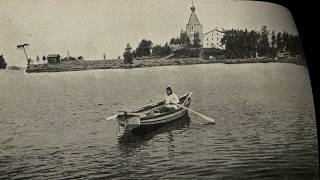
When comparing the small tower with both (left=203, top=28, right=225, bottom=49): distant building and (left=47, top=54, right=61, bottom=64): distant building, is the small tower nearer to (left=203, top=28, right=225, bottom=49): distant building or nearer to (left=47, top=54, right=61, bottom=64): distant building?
(left=203, top=28, right=225, bottom=49): distant building

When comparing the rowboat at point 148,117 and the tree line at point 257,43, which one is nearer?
the rowboat at point 148,117

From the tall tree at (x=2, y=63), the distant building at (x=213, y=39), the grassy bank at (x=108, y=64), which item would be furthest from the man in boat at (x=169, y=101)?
the tall tree at (x=2, y=63)

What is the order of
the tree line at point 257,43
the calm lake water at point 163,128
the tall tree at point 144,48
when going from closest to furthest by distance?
1. the calm lake water at point 163,128
2. the tall tree at point 144,48
3. the tree line at point 257,43

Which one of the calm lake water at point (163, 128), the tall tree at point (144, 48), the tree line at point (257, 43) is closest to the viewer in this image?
the calm lake water at point (163, 128)

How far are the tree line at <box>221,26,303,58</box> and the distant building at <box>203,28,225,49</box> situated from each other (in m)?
0.02

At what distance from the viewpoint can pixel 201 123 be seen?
2096mm

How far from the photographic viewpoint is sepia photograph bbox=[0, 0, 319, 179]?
1.94 metres

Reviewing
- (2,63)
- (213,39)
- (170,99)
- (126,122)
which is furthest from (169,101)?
(2,63)

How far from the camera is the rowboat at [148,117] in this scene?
200cm

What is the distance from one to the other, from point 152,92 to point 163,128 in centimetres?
14

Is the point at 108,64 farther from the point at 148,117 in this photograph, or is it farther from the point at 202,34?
the point at 202,34

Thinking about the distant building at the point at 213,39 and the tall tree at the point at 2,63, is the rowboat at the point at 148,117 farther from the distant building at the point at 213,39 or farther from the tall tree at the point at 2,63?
the tall tree at the point at 2,63

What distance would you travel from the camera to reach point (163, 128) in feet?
6.73

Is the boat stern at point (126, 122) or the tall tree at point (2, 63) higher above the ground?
the tall tree at point (2, 63)
